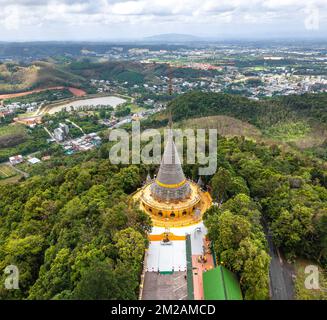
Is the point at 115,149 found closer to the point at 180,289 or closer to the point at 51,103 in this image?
the point at 180,289

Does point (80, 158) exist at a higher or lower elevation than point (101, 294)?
lower

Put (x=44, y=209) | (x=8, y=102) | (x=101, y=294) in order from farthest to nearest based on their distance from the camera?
1. (x=8, y=102)
2. (x=44, y=209)
3. (x=101, y=294)

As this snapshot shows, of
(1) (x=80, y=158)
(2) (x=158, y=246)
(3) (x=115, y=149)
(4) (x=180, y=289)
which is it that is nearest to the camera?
(4) (x=180, y=289)

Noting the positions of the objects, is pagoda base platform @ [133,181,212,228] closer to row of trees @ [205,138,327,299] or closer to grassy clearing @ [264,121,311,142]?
row of trees @ [205,138,327,299]

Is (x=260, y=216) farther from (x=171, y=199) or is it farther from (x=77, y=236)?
(x=77, y=236)

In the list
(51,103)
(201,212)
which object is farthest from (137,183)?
(51,103)

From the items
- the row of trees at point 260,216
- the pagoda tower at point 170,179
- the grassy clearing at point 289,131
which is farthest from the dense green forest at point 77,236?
the grassy clearing at point 289,131

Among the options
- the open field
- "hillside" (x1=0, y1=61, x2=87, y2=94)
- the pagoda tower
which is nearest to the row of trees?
the pagoda tower
